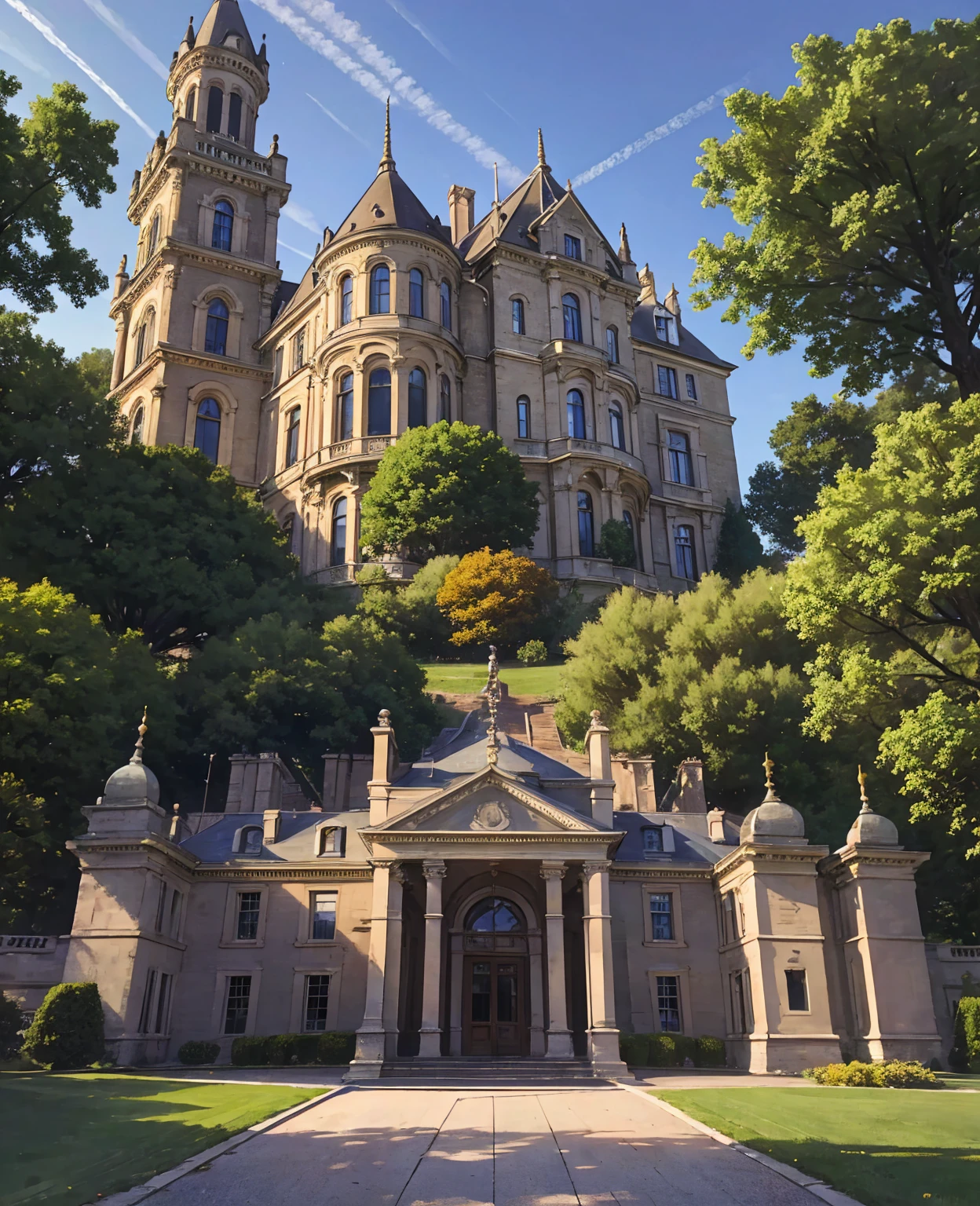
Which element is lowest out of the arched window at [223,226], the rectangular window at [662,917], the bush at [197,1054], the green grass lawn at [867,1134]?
the green grass lawn at [867,1134]

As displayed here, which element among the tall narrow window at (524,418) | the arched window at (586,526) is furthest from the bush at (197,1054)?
the tall narrow window at (524,418)

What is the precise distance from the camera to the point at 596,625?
4691 cm

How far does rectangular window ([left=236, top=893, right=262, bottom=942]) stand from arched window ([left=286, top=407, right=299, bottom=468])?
4051cm

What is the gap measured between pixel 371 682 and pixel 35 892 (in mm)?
15115

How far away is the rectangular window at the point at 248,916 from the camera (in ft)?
100

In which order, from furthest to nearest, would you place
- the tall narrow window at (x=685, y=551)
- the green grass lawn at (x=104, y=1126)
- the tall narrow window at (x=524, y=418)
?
the tall narrow window at (x=685, y=551)
the tall narrow window at (x=524, y=418)
the green grass lawn at (x=104, y=1126)

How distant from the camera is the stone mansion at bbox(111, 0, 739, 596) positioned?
2467 inches

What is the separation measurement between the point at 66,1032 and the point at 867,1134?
1894cm

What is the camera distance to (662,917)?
31047 millimetres

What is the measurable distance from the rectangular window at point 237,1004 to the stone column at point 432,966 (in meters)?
6.02

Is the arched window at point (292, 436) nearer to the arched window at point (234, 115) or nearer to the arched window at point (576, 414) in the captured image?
the arched window at point (576, 414)

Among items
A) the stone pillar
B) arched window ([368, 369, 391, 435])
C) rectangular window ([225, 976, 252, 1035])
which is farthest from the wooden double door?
arched window ([368, 369, 391, 435])

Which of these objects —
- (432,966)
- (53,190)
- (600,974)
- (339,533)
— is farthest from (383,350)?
(600,974)

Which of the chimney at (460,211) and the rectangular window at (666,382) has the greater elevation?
the chimney at (460,211)
